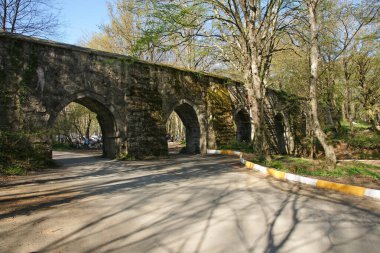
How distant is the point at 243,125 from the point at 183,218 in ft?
50.3

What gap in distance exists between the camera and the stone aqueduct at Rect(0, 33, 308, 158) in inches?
367

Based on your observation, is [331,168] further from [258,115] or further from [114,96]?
[114,96]

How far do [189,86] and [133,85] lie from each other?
3.41 meters

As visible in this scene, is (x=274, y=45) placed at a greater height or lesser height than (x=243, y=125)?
greater

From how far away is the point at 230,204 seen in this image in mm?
4684

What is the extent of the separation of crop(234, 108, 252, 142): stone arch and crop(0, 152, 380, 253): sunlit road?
11774 mm

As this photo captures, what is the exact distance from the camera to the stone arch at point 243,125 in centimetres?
1814

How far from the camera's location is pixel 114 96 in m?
11.6

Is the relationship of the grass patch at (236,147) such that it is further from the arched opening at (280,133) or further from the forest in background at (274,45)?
the arched opening at (280,133)

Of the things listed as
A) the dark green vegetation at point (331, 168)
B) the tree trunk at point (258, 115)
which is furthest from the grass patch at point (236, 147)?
the tree trunk at point (258, 115)

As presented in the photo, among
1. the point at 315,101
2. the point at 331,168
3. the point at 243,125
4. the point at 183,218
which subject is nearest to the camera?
the point at 183,218

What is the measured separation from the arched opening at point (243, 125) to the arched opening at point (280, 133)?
4050 millimetres

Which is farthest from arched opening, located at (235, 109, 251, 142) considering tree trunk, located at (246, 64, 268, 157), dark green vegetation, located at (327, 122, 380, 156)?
tree trunk, located at (246, 64, 268, 157)

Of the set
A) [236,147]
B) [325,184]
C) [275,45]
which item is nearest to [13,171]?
[325,184]
